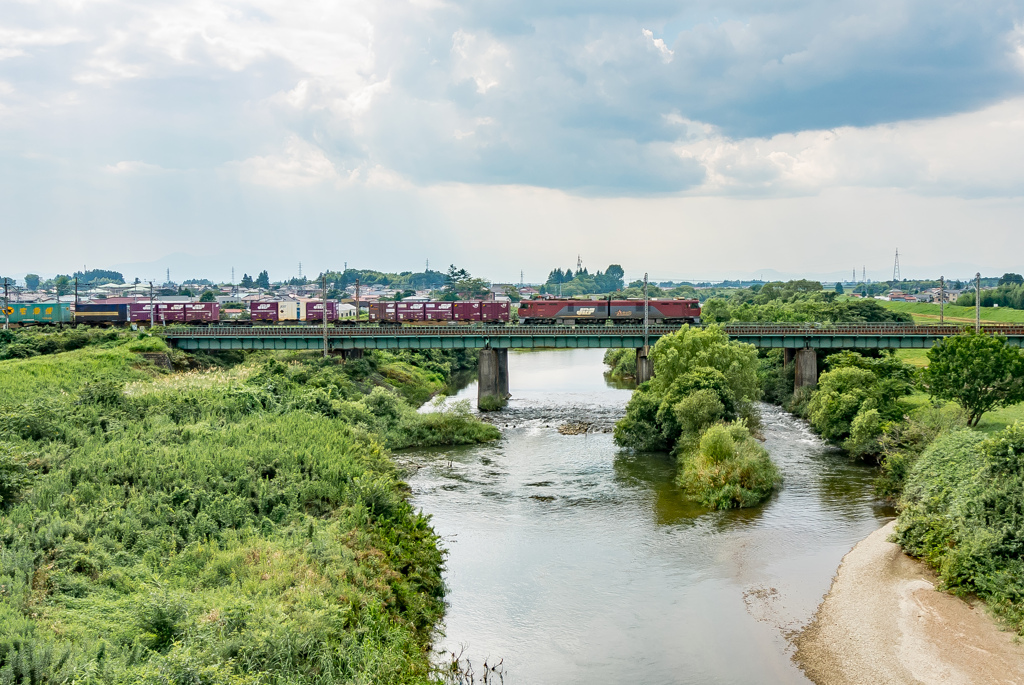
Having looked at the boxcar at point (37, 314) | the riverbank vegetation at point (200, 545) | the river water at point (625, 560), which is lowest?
the river water at point (625, 560)

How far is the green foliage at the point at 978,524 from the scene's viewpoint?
29.8m

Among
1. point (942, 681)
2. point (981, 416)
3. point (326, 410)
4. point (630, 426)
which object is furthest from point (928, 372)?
point (326, 410)

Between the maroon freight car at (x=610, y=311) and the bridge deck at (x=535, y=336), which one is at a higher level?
the maroon freight car at (x=610, y=311)

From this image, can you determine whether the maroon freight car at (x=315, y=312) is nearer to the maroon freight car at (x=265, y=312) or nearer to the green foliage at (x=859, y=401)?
the maroon freight car at (x=265, y=312)

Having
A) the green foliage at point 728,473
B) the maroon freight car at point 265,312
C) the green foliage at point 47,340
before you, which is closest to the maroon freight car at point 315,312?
the maroon freight car at point 265,312

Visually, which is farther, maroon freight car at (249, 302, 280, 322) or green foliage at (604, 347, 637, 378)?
maroon freight car at (249, 302, 280, 322)

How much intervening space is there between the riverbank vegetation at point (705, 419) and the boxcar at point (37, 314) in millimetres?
85558

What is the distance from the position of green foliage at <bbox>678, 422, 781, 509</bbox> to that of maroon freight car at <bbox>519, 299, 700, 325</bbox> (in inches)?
2119

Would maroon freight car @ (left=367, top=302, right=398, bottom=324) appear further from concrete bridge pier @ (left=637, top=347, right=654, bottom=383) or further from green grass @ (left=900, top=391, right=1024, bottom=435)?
green grass @ (left=900, top=391, right=1024, bottom=435)

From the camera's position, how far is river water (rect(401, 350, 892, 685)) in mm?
27781

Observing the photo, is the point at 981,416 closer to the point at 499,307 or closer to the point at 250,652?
the point at 250,652

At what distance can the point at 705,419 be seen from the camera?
2133 inches

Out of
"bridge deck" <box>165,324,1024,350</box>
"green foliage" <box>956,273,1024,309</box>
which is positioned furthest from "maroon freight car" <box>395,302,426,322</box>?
"green foliage" <box>956,273,1024,309</box>

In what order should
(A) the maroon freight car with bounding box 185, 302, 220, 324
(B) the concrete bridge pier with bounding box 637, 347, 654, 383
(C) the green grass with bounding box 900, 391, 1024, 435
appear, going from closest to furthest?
(C) the green grass with bounding box 900, 391, 1024, 435 → (B) the concrete bridge pier with bounding box 637, 347, 654, 383 → (A) the maroon freight car with bounding box 185, 302, 220, 324
